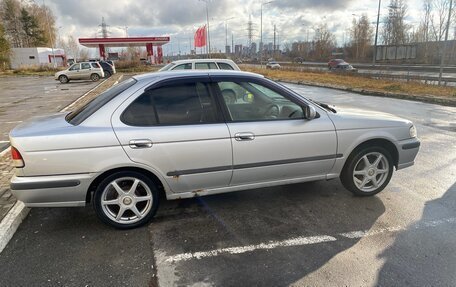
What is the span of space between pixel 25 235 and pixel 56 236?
0.35 meters

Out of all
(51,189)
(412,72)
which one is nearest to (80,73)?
(51,189)

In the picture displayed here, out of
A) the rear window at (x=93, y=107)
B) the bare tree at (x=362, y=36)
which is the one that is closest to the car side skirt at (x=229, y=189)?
the rear window at (x=93, y=107)

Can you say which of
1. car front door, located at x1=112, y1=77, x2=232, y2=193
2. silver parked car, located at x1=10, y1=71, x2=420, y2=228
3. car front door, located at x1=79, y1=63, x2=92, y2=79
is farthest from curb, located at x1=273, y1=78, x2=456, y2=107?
car front door, located at x1=79, y1=63, x2=92, y2=79

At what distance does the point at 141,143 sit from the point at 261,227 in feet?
5.10

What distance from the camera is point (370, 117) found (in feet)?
13.3

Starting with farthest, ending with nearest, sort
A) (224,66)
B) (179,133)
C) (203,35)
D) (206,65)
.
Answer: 1. (203,35)
2. (206,65)
3. (224,66)
4. (179,133)

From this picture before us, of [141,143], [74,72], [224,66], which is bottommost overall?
[141,143]

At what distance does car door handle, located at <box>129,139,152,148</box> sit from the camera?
318 cm

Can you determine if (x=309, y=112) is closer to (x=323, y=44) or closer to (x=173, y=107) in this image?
(x=173, y=107)

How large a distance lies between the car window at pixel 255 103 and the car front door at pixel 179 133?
0.74 feet

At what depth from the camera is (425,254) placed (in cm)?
297

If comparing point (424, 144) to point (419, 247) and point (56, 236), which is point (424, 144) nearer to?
point (419, 247)

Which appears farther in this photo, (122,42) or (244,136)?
(122,42)

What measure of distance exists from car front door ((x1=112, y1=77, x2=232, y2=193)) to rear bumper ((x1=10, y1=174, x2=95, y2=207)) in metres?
0.57
